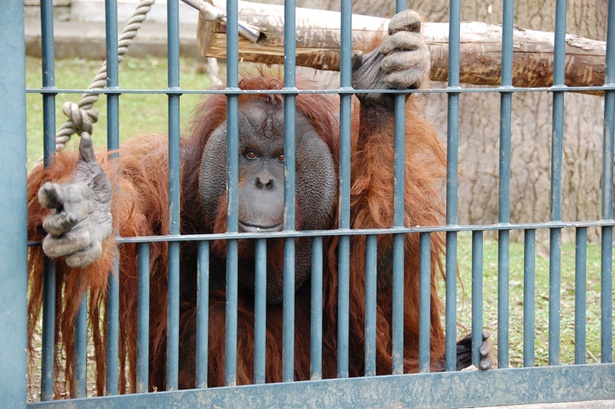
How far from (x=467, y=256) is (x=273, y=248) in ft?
8.29

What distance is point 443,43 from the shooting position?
131 inches

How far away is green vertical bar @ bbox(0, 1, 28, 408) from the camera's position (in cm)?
222

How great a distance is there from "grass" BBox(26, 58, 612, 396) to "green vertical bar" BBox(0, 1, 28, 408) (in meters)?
1.32

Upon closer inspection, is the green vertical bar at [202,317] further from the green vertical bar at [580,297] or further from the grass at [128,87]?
the grass at [128,87]

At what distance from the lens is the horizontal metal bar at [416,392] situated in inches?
98.6

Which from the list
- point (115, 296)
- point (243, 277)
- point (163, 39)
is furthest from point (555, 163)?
point (163, 39)

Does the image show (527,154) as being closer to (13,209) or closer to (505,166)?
(505,166)

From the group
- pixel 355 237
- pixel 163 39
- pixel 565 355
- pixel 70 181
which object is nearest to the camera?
pixel 70 181

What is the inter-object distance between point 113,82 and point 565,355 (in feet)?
7.87

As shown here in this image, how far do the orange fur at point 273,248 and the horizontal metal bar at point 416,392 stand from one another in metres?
0.48

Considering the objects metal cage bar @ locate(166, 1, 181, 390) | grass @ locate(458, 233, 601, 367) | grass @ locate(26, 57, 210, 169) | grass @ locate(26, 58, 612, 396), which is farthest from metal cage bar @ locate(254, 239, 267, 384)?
grass @ locate(26, 57, 210, 169)

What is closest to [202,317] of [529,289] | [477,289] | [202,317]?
[202,317]

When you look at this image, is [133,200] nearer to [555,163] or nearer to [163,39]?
[555,163]

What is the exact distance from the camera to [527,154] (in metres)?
5.86
